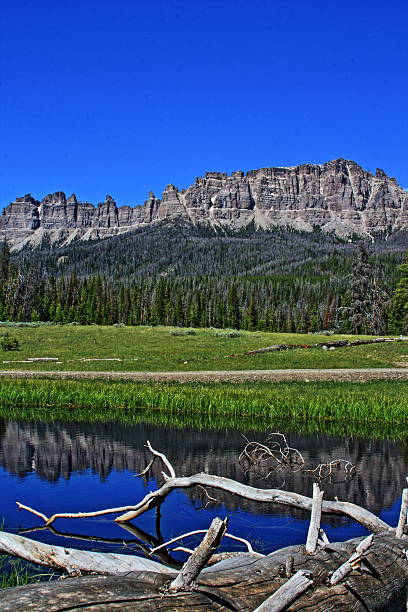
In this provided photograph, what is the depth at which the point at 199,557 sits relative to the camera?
198 inches

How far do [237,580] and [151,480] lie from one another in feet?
36.1

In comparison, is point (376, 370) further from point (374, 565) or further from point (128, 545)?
point (374, 565)

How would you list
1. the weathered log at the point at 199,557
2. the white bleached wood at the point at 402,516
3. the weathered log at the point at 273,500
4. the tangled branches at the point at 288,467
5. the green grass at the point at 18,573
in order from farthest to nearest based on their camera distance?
the tangled branches at the point at 288,467 → the green grass at the point at 18,573 → the weathered log at the point at 273,500 → the white bleached wood at the point at 402,516 → the weathered log at the point at 199,557

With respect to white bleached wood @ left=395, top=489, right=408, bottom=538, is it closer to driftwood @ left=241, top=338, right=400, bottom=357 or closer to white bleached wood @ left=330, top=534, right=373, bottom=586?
white bleached wood @ left=330, top=534, right=373, bottom=586

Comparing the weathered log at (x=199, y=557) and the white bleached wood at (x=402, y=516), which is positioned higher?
the weathered log at (x=199, y=557)

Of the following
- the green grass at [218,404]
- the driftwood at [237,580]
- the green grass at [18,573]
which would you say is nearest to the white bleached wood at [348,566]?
the driftwood at [237,580]

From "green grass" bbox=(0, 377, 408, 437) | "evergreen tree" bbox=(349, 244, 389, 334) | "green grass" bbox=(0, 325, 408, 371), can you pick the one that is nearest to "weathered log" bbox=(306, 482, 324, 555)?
"green grass" bbox=(0, 377, 408, 437)

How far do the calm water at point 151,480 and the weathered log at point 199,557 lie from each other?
6045 millimetres

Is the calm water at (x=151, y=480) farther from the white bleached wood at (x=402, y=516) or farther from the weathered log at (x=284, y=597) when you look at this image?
the weathered log at (x=284, y=597)

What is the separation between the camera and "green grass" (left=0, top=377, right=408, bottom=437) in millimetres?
25594

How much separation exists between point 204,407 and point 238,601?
75.1 feet

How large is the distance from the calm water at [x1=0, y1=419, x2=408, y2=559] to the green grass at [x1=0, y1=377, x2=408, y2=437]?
7.58ft

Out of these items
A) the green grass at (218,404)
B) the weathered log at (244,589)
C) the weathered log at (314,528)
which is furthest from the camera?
the green grass at (218,404)

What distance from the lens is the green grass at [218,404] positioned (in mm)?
25594
